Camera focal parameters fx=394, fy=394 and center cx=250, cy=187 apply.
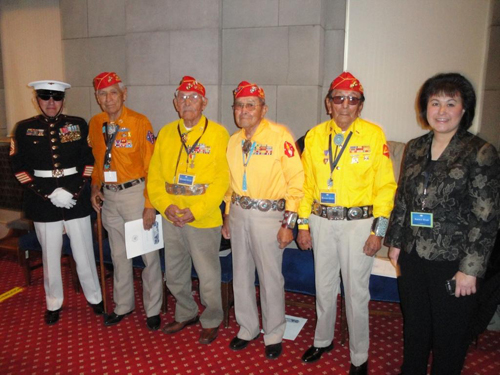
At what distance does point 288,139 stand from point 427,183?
35.1 inches

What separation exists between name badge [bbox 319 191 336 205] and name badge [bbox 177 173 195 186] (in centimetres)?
88

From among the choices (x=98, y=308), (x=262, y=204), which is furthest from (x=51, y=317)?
(x=262, y=204)

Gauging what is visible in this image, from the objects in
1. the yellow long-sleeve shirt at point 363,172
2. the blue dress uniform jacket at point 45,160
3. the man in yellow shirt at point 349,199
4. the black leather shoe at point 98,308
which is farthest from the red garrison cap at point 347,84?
the black leather shoe at point 98,308

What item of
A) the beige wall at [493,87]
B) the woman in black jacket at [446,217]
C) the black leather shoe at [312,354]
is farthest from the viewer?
the beige wall at [493,87]

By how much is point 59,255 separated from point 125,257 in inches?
22.4

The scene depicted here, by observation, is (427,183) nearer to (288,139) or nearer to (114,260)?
(288,139)

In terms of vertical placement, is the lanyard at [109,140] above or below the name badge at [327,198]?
above

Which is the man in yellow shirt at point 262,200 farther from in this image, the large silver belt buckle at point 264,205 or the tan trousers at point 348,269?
the tan trousers at point 348,269

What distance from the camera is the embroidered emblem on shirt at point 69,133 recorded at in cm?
308

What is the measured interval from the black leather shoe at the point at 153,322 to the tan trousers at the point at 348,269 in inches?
52.4

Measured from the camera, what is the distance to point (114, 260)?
10.2ft

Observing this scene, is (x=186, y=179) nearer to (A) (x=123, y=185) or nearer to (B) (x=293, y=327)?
(A) (x=123, y=185)

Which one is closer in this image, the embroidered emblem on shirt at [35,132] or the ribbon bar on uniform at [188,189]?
the ribbon bar on uniform at [188,189]

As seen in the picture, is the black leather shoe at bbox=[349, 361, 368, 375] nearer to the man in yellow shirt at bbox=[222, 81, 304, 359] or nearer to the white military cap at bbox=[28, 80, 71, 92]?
the man in yellow shirt at bbox=[222, 81, 304, 359]
